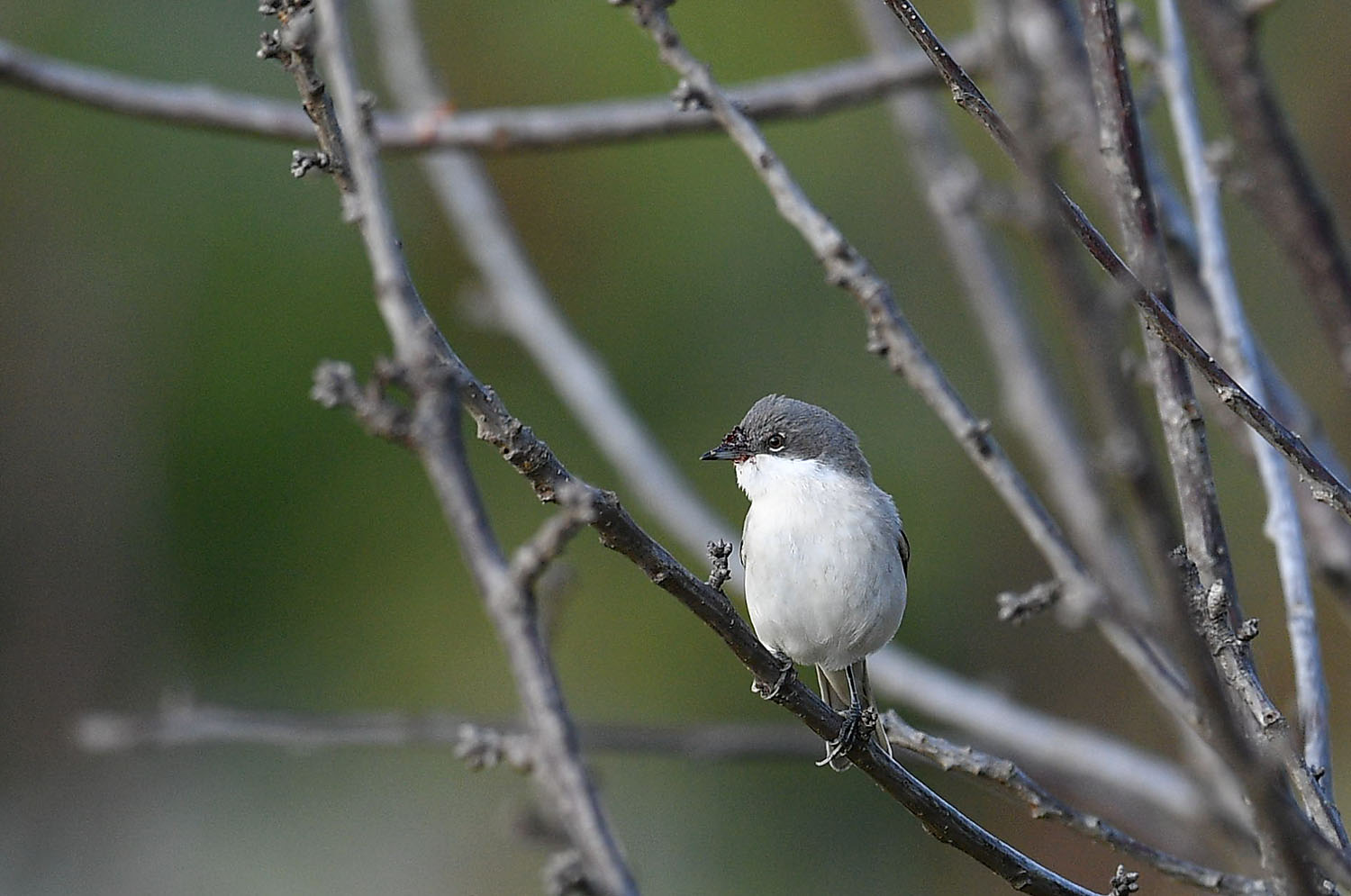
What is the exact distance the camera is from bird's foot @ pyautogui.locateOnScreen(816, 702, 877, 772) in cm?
193

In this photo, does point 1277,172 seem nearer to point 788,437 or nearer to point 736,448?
point 788,437

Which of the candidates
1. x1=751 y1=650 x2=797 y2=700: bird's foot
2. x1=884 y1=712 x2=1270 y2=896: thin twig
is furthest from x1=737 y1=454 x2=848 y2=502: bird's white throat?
x1=751 y1=650 x2=797 y2=700: bird's foot

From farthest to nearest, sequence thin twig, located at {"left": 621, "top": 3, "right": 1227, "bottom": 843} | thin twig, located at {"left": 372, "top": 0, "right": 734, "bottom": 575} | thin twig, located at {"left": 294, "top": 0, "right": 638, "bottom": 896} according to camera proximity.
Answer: thin twig, located at {"left": 372, "top": 0, "right": 734, "bottom": 575} → thin twig, located at {"left": 621, "top": 3, "right": 1227, "bottom": 843} → thin twig, located at {"left": 294, "top": 0, "right": 638, "bottom": 896}

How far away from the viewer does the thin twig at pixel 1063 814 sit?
Result: 191 cm

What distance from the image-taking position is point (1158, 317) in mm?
1575

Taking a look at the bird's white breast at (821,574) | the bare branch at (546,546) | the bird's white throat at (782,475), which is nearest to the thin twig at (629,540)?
the bare branch at (546,546)

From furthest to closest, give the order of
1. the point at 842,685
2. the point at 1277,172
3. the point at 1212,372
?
the point at 842,685 → the point at 1277,172 → the point at 1212,372

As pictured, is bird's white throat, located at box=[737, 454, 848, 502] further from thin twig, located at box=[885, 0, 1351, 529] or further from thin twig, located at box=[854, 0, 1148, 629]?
thin twig, located at box=[885, 0, 1351, 529]

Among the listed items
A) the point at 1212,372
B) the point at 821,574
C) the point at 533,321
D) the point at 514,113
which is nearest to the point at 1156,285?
the point at 1212,372

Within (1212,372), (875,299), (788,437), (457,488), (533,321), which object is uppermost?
(533,321)

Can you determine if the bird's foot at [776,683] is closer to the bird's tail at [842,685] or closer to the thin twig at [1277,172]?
the bird's tail at [842,685]

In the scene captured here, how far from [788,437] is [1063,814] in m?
1.29

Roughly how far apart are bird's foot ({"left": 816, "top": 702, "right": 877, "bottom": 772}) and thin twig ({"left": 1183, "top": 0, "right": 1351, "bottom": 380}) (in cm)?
136

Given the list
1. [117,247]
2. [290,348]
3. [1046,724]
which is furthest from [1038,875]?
[117,247]
